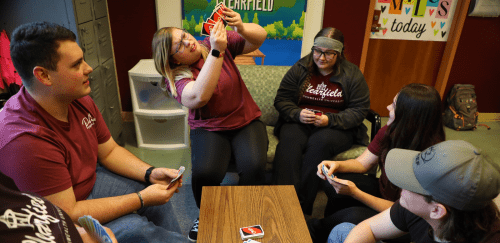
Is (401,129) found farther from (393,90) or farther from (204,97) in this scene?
(393,90)

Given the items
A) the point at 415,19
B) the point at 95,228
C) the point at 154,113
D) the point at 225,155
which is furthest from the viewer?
the point at 415,19

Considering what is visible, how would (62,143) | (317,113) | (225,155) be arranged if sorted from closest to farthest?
(62,143) → (225,155) → (317,113)

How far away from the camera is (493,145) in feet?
10.7

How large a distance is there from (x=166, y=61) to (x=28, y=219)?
118cm

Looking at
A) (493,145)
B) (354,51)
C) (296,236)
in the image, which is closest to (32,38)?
(296,236)

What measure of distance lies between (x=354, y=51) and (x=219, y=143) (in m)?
2.34

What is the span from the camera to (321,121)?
6.84 ft

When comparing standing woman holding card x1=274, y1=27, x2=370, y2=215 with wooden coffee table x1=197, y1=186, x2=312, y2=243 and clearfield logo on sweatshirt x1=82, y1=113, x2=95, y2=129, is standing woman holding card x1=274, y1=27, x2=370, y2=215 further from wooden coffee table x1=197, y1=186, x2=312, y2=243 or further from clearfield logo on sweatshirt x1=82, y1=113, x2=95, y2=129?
clearfield logo on sweatshirt x1=82, y1=113, x2=95, y2=129

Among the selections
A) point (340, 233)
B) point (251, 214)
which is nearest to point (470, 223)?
point (340, 233)

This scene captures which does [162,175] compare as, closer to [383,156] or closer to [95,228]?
[95,228]

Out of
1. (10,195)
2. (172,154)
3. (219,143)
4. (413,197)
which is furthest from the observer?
(172,154)

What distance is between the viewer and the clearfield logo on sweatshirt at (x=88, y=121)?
4.61 feet

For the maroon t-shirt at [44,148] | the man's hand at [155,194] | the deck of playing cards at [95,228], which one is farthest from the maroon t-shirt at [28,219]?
the man's hand at [155,194]

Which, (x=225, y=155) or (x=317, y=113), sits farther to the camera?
(x=317, y=113)
